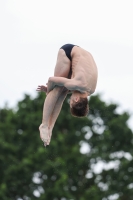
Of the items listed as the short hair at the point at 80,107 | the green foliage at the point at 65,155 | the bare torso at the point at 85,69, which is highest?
the green foliage at the point at 65,155

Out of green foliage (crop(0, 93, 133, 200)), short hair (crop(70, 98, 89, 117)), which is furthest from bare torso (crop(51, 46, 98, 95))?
green foliage (crop(0, 93, 133, 200))

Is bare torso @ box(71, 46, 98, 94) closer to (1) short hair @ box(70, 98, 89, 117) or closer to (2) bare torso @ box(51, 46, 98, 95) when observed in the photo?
(2) bare torso @ box(51, 46, 98, 95)

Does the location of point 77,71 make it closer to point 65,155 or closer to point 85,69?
point 85,69

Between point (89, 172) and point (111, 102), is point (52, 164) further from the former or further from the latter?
point (111, 102)

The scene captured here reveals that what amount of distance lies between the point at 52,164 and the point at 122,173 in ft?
13.4

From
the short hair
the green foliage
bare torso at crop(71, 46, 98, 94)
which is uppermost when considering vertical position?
the green foliage

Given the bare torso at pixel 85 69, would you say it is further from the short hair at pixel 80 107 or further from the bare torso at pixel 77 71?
the short hair at pixel 80 107

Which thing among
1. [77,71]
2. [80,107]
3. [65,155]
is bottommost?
[80,107]

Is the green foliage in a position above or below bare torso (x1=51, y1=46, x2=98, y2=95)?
above

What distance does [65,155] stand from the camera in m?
40.9

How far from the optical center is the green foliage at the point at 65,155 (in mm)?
39625

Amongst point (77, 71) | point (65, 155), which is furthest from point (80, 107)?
point (65, 155)

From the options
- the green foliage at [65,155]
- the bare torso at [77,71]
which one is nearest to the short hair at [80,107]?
the bare torso at [77,71]

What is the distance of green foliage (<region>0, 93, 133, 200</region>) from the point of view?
39625 mm
